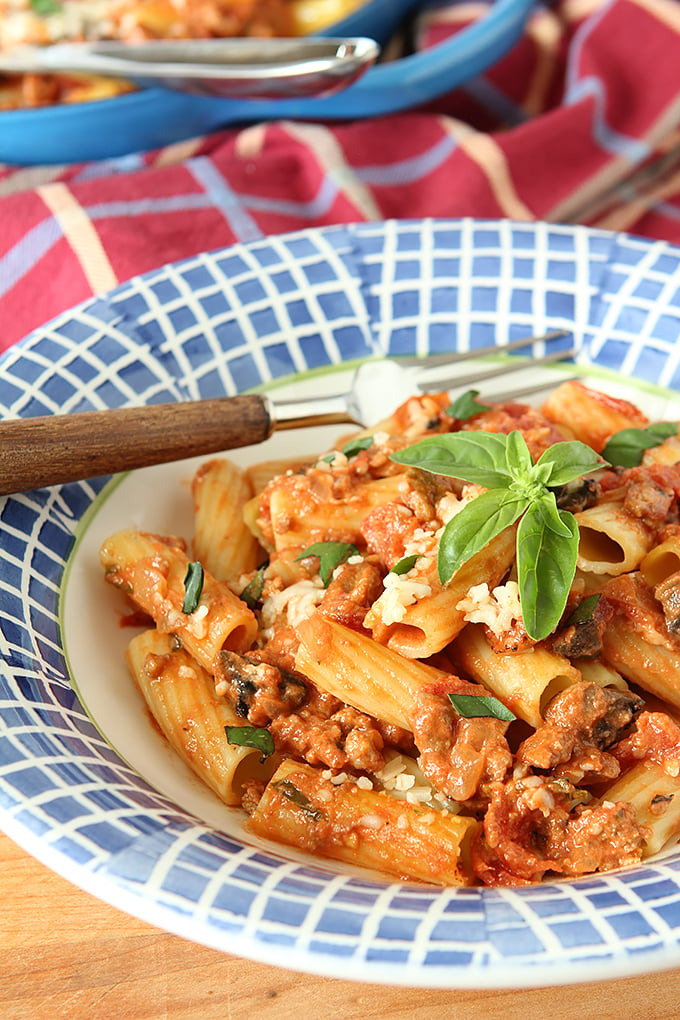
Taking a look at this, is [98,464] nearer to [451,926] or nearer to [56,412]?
[56,412]

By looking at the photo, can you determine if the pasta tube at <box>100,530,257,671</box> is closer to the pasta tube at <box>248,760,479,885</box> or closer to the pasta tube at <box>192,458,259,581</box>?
the pasta tube at <box>192,458,259,581</box>

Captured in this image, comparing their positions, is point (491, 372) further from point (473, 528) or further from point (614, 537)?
point (473, 528)

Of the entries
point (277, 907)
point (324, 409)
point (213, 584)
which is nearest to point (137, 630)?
point (213, 584)

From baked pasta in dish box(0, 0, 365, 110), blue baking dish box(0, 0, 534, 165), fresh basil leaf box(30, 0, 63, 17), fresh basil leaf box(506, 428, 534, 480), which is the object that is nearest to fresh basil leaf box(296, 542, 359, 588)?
fresh basil leaf box(506, 428, 534, 480)

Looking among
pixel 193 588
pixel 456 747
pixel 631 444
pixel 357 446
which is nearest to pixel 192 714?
pixel 193 588

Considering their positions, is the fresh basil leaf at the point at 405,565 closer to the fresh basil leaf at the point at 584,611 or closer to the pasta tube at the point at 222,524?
the fresh basil leaf at the point at 584,611

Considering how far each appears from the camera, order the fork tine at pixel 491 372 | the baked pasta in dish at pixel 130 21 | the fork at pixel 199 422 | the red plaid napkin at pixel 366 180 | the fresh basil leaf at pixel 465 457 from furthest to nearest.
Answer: the baked pasta in dish at pixel 130 21, the red plaid napkin at pixel 366 180, the fork tine at pixel 491 372, the fork at pixel 199 422, the fresh basil leaf at pixel 465 457

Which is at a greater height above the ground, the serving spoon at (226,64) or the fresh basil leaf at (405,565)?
the serving spoon at (226,64)

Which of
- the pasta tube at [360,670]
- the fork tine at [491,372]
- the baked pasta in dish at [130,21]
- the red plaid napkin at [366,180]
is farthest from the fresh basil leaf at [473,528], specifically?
the baked pasta in dish at [130,21]
